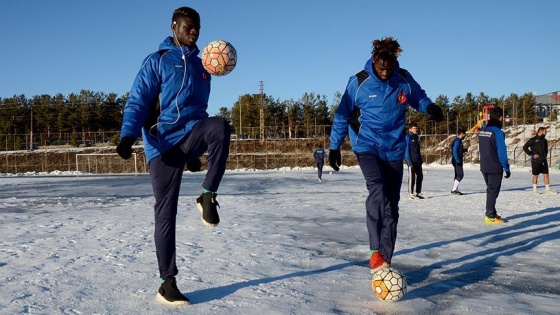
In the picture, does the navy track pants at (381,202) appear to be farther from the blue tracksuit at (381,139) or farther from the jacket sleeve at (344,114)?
the jacket sleeve at (344,114)

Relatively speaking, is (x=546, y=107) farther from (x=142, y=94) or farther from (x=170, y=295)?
(x=170, y=295)

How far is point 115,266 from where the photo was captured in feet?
14.1

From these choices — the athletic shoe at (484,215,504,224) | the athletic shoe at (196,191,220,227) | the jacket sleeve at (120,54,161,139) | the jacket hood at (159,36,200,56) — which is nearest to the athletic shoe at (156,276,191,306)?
the athletic shoe at (196,191,220,227)

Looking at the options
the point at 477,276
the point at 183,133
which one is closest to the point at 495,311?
the point at 477,276

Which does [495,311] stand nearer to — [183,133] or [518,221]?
[183,133]

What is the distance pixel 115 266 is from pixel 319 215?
5.03 metres

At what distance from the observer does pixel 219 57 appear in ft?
11.6

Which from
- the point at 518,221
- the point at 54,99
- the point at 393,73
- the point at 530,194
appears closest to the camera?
the point at 393,73

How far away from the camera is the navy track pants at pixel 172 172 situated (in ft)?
10.6

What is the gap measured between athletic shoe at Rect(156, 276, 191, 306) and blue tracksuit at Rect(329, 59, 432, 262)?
5.38ft

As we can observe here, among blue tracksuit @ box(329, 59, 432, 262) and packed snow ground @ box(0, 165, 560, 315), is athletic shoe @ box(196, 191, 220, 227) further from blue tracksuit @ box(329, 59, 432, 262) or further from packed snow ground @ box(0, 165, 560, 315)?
blue tracksuit @ box(329, 59, 432, 262)

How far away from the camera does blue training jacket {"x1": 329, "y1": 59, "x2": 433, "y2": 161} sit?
13.6ft

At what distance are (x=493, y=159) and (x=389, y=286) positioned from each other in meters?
5.65

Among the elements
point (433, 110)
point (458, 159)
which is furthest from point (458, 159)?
point (433, 110)
